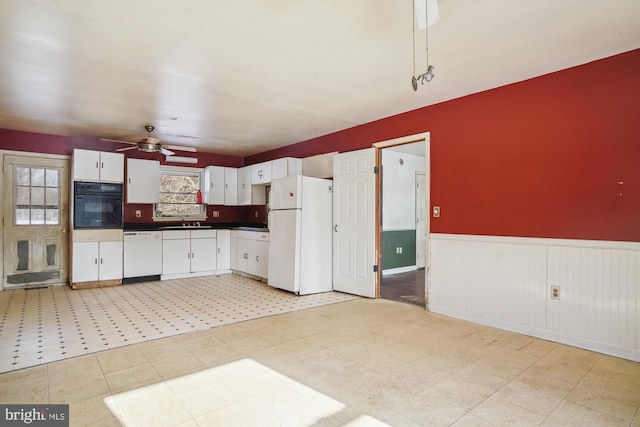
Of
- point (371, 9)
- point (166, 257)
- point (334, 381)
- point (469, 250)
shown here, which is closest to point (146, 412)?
point (334, 381)

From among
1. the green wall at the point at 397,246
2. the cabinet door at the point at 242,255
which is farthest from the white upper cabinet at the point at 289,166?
the green wall at the point at 397,246

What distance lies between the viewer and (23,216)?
17.8ft

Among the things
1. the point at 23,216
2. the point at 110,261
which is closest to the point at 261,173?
the point at 110,261

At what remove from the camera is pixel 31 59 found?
290 cm

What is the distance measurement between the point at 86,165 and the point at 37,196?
1040 mm

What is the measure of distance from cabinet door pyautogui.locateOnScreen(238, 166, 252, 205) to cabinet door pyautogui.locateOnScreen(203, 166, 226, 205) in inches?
13.7

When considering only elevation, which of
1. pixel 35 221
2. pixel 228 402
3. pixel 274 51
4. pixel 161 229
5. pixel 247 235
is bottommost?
pixel 228 402

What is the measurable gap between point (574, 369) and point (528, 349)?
39 centimetres

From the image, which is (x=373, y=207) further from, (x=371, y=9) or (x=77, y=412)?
(x=77, y=412)

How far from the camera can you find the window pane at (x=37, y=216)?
18.0 ft

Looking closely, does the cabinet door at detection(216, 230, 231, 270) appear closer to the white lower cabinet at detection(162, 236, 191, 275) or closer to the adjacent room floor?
the white lower cabinet at detection(162, 236, 191, 275)

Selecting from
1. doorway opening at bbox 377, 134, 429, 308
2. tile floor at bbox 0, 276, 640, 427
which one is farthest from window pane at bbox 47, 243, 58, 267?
doorway opening at bbox 377, 134, 429, 308

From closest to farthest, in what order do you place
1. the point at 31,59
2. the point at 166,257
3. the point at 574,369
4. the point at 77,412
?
the point at 77,412 → the point at 574,369 → the point at 31,59 → the point at 166,257

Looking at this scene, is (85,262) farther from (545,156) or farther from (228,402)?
(545,156)
